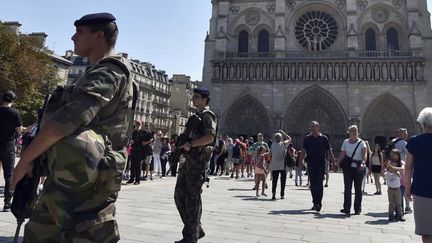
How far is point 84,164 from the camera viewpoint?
1.78 m

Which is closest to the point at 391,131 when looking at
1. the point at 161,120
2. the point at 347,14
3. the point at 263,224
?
the point at 347,14

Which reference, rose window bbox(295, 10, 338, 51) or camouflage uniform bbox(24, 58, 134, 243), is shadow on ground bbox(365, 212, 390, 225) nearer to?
camouflage uniform bbox(24, 58, 134, 243)

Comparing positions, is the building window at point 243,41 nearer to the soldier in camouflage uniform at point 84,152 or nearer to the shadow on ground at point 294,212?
the shadow on ground at point 294,212

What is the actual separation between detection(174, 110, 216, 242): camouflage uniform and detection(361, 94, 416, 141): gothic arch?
85.5 feet

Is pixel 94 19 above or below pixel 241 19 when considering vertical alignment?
below

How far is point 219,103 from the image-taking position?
1166 inches

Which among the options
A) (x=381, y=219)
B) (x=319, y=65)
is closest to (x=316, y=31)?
(x=319, y=65)

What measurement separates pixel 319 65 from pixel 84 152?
93.1 feet

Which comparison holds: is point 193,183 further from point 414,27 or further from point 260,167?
point 414,27

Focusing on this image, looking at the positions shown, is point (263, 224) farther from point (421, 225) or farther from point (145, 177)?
point (145, 177)

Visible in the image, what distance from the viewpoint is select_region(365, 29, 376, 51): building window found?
28.7 metres

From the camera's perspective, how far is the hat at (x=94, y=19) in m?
2.01

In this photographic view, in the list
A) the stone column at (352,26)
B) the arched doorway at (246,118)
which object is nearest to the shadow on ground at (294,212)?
the arched doorway at (246,118)

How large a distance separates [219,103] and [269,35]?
7.51 m
